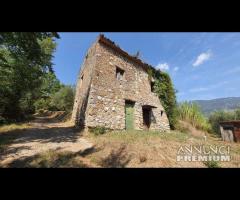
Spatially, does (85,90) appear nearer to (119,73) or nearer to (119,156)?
(119,73)

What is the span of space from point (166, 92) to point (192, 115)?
3.74 meters

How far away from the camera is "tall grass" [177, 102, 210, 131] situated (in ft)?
48.8

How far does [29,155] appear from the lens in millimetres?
4699

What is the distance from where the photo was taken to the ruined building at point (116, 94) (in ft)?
28.6

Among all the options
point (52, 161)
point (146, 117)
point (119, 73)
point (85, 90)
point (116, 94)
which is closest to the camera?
point (52, 161)

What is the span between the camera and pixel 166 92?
14.0 m

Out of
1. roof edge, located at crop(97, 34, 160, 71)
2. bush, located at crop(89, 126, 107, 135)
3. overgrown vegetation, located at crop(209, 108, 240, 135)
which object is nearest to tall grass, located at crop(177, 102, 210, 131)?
roof edge, located at crop(97, 34, 160, 71)

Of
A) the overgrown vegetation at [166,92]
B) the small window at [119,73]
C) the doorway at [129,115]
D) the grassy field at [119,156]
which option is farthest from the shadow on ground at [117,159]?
the overgrown vegetation at [166,92]

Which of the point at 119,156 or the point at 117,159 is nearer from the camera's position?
the point at 117,159

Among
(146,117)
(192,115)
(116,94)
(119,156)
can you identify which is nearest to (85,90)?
(116,94)

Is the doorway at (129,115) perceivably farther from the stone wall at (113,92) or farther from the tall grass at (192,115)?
the tall grass at (192,115)

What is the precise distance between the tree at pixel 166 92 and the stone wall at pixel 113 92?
139cm
